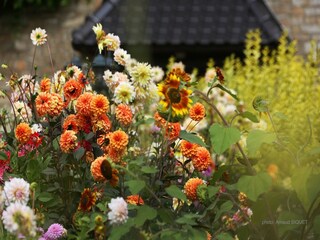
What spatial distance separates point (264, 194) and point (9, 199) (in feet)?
2.65

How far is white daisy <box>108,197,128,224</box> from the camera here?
2.31m

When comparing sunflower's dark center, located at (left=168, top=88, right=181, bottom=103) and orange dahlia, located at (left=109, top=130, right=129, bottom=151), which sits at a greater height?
sunflower's dark center, located at (left=168, top=88, right=181, bottom=103)

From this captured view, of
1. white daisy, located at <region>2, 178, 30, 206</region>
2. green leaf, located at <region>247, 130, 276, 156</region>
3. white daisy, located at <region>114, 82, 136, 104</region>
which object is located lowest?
white daisy, located at <region>2, 178, 30, 206</region>

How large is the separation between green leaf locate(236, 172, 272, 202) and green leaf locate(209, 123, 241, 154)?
Result: 114 millimetres

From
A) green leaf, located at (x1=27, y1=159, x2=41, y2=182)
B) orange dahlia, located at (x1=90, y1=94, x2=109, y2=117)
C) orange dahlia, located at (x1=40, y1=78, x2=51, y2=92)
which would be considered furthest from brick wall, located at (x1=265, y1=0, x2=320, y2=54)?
green leaf, located at (x1=27, y1=159, x2=41, y2=182)

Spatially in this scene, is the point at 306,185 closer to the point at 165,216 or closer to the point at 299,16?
the point at 165,216

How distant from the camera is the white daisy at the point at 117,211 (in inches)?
91.0

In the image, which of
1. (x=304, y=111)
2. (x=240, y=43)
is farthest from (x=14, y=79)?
(x=240, y=43)

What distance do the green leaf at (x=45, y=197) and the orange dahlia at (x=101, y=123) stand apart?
280 millimetres

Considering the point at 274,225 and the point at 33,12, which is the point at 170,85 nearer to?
the point at 274,225

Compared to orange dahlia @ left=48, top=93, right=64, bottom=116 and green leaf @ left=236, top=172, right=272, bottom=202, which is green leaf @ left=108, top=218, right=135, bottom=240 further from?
orange dahlia @ left=48, top=93, right=64, bottom=116

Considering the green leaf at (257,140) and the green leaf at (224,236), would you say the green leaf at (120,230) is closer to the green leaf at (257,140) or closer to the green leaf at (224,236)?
the green leaf at (224,236)

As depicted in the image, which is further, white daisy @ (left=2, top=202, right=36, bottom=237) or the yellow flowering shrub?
the yellow flowering shrub

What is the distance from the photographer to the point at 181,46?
35.3ft
